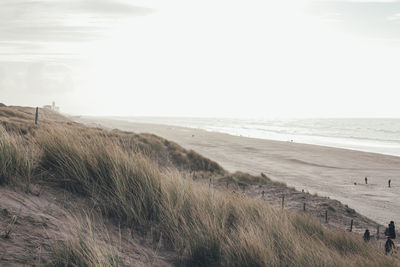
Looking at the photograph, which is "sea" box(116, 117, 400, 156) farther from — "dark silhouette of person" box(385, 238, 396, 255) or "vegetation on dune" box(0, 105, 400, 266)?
"vegetation on dune" box(0, 105, 400, 266)

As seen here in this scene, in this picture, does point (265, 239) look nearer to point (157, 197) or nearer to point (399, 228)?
point (157, 197)

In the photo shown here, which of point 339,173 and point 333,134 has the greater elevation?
point 333,134

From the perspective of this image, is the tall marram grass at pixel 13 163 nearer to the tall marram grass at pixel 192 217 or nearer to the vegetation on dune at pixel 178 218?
the vegetation on dune at pixel 178 218

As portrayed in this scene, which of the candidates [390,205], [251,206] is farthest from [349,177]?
[251,206]

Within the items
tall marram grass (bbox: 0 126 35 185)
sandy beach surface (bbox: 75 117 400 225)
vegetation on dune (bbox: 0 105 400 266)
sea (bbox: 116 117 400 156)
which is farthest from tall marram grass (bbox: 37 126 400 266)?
sea (bbox: 116 117 400 156)

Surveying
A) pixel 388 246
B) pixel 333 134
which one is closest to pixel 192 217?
pixel 388 246

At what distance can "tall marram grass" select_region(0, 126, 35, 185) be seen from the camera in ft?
14.8

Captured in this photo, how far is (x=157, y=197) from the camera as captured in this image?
4.98 metres

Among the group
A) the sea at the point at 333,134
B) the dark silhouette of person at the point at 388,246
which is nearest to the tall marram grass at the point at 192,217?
the dark silhouette of person at the point at 388,246

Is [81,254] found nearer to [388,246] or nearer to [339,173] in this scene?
[388,246]

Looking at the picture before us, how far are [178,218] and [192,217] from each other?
25 cm

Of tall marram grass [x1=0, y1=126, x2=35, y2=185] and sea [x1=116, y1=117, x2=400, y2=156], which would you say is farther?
sea [x1=116, y1=117, x2=400, y2=156]

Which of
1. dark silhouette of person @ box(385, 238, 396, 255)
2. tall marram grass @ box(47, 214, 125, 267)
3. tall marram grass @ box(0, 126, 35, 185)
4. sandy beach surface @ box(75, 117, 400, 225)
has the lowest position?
sandy beach surface @ box(75, 117, 400, 225)

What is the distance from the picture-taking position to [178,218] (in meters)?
4.65
